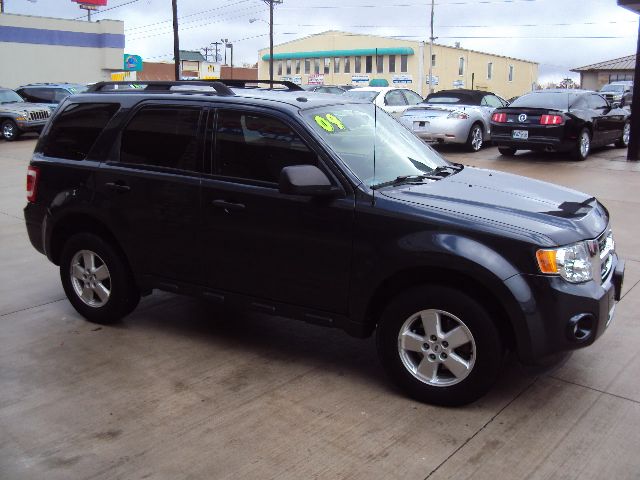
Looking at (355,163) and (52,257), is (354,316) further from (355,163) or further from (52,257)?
(52,257)

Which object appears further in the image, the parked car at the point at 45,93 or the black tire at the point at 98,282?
the parked car at the point at 45,93

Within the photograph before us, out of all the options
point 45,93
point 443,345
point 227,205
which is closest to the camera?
point 443,345

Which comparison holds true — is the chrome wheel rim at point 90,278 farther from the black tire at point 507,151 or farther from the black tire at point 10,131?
the black tire at point 10,131

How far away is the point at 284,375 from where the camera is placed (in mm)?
4332

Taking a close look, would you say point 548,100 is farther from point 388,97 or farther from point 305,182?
point 305,182

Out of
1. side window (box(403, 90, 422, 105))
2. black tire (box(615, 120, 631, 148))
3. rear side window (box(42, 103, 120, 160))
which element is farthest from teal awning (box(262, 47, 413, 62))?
rear side window (box(42, 103, 120, 160))

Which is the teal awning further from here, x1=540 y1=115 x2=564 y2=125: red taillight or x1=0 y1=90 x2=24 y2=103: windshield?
x1=540 y1=115 x2=564 y2=125: red taillight

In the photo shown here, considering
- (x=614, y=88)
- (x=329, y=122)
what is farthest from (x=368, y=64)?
(x=329, y=122)

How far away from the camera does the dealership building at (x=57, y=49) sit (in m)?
40.2

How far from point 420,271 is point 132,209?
2.17 meters

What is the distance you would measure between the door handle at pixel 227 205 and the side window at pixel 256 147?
0.61 ft

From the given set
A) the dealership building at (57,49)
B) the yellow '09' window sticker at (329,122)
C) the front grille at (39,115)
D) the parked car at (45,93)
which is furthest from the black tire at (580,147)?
the dealership building at (57,49)

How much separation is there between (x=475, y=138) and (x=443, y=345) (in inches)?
506

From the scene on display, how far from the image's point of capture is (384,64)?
2923 inches
